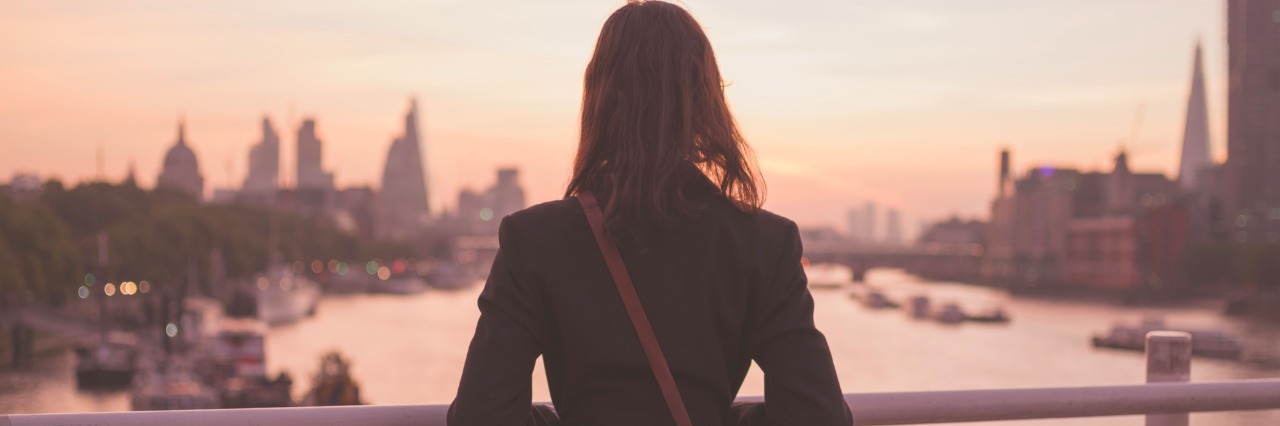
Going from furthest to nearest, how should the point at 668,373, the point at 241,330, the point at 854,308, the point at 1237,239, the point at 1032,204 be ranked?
the point at 1032,204, the point at 1237,239, the point at 854,308, the point at 241,330, the point at 668,373

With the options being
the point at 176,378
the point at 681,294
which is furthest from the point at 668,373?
the point at 176,378

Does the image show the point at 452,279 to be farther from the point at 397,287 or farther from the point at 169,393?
the point at 169,393

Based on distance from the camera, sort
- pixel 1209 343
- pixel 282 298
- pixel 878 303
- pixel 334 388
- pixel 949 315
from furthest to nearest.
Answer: pixel 878 303, pixel 282 298, pixel 949 315, pixel 1209 343, pixel 334 388

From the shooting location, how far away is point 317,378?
4144 cm

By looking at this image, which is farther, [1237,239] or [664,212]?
[1237,239]

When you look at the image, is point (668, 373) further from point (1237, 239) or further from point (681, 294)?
point (1237, 239)

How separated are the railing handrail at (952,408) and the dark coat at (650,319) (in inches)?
20.4

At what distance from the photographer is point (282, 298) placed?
314 feet

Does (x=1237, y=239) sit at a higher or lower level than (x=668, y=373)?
lower

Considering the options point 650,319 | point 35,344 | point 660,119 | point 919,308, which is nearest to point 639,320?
point 650,319

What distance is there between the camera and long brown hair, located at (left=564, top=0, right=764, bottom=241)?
7.95 feet

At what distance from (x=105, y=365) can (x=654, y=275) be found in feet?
178

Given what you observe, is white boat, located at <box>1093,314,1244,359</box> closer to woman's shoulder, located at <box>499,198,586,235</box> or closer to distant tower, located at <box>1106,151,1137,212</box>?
woman's shoulder, located at <box>499,198,586,235</box>

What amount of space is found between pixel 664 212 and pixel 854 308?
10563 cm
